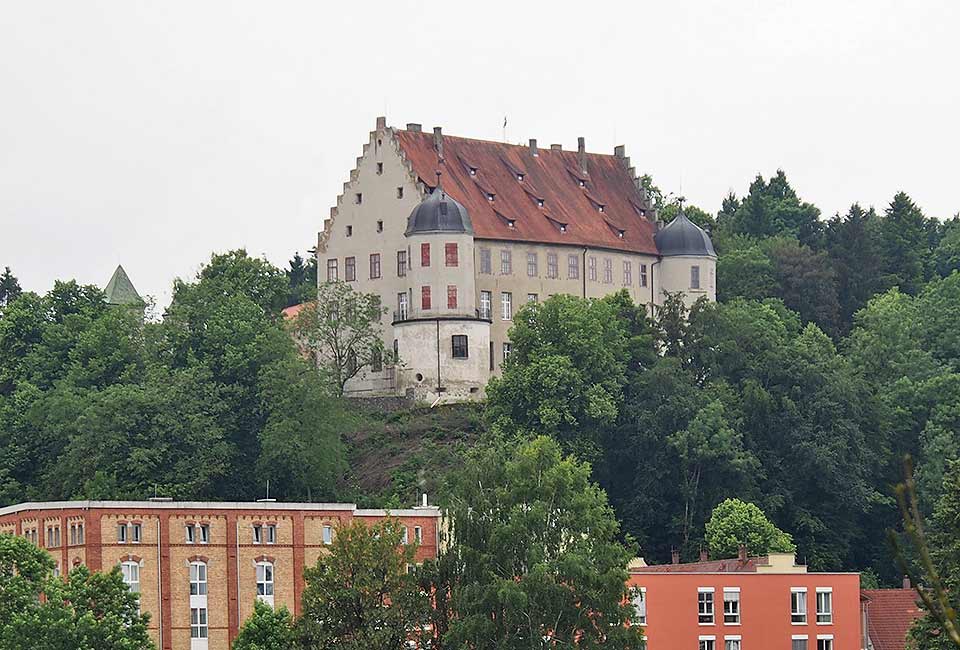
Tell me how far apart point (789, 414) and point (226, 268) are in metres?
28.8

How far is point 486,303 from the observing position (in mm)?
104000

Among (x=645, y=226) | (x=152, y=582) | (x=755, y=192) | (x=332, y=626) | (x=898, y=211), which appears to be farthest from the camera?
(x=755, y=192)

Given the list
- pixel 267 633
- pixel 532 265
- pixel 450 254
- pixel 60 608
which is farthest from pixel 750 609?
pixel 532 265

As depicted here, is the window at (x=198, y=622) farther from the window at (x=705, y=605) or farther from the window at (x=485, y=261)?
the window at (x=485, y=261)

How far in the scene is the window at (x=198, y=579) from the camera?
2904 inches

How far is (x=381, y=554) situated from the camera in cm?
6262

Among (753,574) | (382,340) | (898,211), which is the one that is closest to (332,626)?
(753,574)

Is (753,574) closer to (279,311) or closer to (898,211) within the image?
(279,311)

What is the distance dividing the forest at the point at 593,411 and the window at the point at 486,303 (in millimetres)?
6029

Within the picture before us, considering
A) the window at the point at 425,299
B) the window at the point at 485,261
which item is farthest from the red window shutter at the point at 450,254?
the window at the point at 485,261

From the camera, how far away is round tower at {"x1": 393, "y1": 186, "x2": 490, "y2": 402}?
101312 millimetres

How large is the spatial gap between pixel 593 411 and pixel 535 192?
68.1 feet

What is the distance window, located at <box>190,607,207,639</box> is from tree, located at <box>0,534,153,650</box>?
9.01 m

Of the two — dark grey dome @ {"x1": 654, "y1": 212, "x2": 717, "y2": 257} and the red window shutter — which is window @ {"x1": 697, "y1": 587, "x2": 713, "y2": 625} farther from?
dark grey dome @ {"x1": 654, "y1": 212, "x2": 717, "y2": 257}
